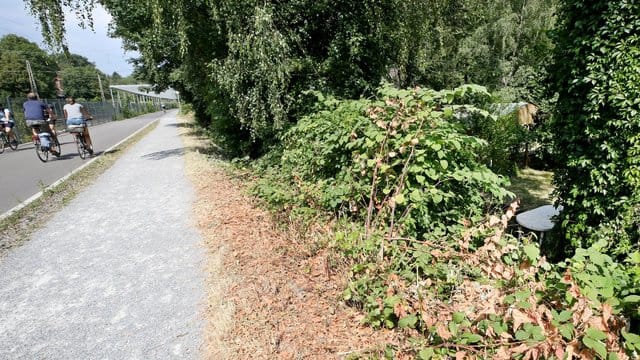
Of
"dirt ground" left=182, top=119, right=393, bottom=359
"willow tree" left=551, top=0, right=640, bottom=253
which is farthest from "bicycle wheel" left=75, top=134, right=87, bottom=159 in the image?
"willow tree" left=551, top=0, right=640, bottom=253

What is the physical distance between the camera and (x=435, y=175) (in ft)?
10.7

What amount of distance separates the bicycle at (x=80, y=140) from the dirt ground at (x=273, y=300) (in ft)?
23.7

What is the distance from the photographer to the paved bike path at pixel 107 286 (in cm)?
258

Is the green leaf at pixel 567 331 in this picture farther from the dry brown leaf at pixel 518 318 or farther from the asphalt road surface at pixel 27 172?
the asphalt road surface at pixel 27 172

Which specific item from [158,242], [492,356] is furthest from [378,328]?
[158,242]

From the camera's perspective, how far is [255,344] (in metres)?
2.48

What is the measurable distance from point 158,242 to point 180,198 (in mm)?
1874

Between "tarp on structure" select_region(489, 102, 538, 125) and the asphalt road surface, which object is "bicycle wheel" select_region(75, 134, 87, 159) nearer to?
the asphalt road surface

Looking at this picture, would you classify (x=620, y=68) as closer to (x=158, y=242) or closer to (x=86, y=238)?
(x=158, y=242)

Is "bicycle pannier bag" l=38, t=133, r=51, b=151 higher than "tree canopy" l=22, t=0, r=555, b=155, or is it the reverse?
"tree canopy" l=22, t=0, r=555, b=155

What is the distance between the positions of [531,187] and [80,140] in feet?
41.4

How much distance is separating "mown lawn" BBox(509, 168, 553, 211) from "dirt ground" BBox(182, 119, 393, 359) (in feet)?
19.2

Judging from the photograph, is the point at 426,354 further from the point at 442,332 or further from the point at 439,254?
the point at 439,254

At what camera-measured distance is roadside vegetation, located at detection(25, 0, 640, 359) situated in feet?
6.49
